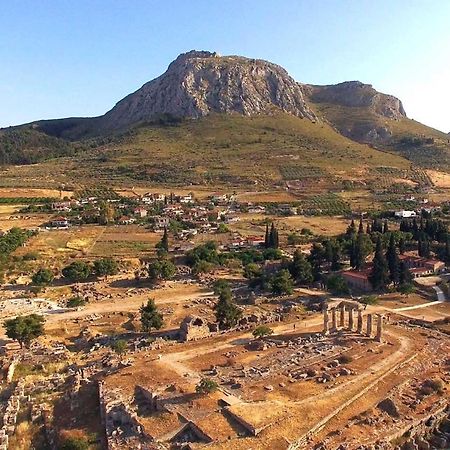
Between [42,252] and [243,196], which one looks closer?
[42,252]

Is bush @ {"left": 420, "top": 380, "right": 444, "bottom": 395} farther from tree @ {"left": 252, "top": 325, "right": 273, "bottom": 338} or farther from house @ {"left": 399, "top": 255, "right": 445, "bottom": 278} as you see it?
house @ {"left": 399, "top": 255, "right": 445, "bottom": 278}

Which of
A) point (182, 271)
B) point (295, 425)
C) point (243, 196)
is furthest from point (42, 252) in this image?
point (243, 196)

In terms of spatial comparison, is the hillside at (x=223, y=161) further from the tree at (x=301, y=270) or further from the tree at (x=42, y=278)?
the tree at (x=42, y=278)

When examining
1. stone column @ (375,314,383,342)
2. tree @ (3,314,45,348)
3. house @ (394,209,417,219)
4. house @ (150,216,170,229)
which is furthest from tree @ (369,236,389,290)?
house @ (394,209,417,219)

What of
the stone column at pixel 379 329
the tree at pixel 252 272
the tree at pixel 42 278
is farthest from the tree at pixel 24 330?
the tree at pixel 252 272

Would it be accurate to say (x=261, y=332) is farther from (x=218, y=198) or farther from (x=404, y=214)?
(x=218, y=198)

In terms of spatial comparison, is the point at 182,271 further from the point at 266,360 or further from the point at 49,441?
the point at 49,441

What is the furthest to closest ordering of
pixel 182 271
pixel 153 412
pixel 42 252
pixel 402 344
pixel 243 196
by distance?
pixel 243 196
pixel 42 252
pixel 182 271
pixel 402 344
pixel 153 412
